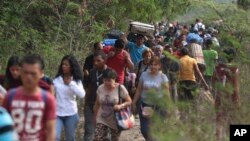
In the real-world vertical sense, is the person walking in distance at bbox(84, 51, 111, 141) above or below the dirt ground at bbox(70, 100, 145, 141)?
above

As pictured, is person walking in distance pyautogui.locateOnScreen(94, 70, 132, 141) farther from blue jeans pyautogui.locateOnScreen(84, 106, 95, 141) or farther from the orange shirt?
the orange shirt

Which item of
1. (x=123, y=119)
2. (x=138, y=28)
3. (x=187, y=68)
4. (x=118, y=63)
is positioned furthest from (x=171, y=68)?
(x=138, y=28)

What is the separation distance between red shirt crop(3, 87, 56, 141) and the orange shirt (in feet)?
19.6

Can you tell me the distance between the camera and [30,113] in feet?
20.4

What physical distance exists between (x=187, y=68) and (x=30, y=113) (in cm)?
642

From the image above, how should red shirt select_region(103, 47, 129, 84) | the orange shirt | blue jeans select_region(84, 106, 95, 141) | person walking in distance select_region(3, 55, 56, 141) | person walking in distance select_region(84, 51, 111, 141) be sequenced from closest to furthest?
1. person walking in distance select_region(3, 55, 56, 141)
2. person walking in distance select_region(84, 51, 111, 141)
3. blue jeans select_region(84, 106, 95, 141)
4. red shirt select_region(103, 47, 129, 84)
5. the orange shirt

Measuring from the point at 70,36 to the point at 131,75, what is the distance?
2367 millimetres

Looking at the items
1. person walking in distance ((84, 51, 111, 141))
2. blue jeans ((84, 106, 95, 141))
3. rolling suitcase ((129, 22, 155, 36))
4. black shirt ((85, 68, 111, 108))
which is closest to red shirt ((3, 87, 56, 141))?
person walking in distance ((84, 51, 111, 141))

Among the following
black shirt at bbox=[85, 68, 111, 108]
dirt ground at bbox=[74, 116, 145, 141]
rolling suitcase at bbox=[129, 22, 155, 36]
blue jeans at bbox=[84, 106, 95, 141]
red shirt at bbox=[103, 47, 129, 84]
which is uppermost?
rolling suitcase at bbox=[129, 22, 155, 36]

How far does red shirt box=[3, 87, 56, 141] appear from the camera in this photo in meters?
6.21

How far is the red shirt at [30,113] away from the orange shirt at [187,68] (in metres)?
5.97

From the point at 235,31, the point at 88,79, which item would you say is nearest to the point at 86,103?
the point at 88,79

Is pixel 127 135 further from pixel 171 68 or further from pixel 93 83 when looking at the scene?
pixel 93 83

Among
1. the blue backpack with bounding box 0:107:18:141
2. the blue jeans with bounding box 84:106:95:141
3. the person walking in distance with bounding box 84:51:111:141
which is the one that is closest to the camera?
the blue backpack with bounding box 0:107:18:141
